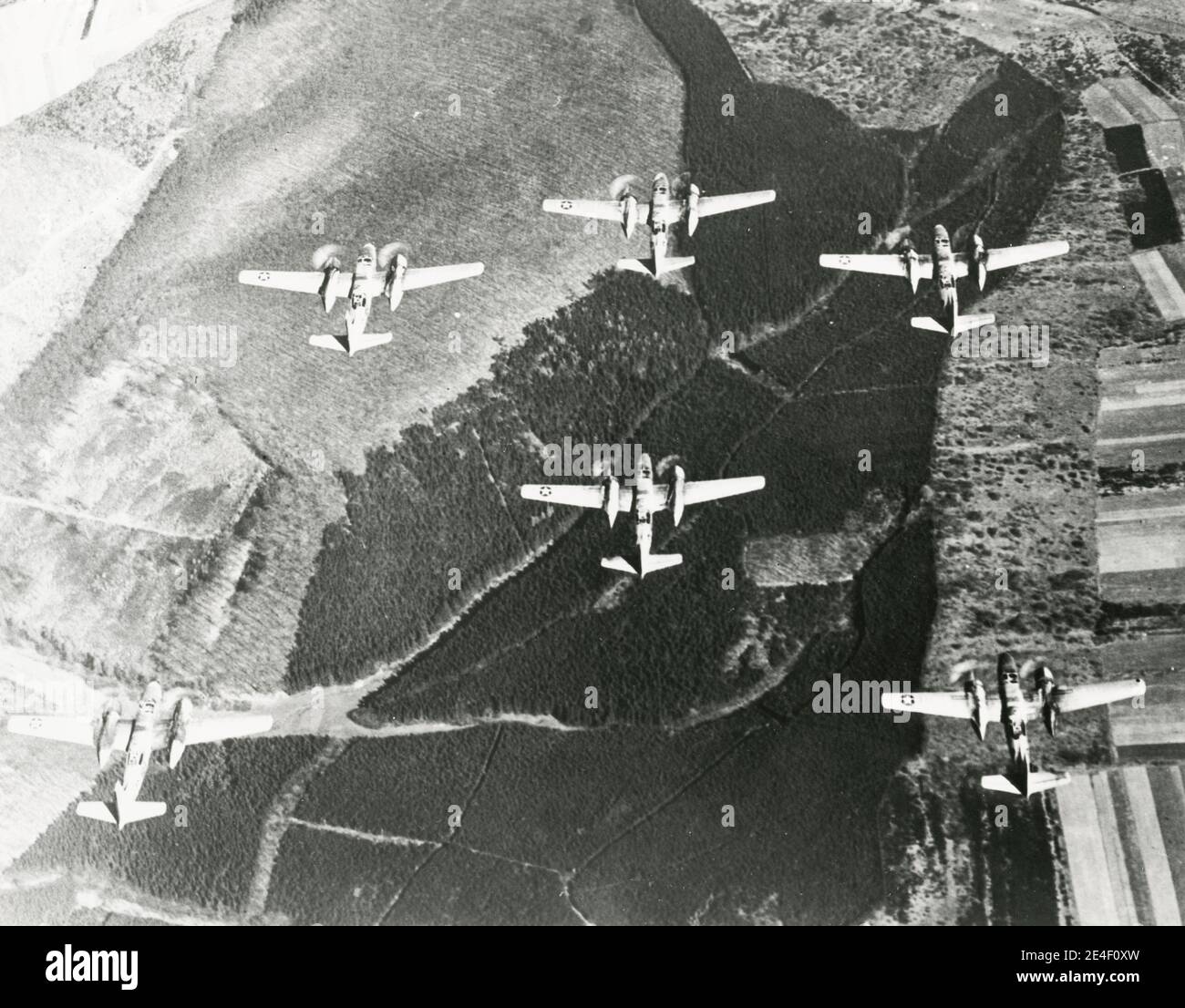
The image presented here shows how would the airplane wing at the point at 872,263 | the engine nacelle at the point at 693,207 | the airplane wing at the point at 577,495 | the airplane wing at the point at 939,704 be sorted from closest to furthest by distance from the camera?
the airplane wing at the point at 939,704, the airplane wing at the point at 577,495, the airplane wing at the point at 872,263, the engine nacelle at the point at 693,207

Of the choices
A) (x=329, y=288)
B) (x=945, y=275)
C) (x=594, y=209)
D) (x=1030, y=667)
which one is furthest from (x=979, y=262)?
(x=329, y=288)

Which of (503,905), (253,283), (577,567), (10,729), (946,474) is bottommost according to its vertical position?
(503,905)

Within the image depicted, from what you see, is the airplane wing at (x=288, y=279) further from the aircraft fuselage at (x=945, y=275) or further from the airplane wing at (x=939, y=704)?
the airplane wing at (x=939, y=704)

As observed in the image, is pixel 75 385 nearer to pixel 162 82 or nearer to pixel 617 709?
pixel 162 82

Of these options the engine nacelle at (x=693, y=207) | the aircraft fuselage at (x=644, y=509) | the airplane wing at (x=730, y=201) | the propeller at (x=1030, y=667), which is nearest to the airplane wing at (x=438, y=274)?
the engine nacelle at (x=693, y=207)

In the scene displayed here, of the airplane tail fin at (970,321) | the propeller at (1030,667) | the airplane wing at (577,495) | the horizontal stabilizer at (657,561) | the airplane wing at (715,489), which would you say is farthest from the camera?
the airplane tail fin at (970,321)

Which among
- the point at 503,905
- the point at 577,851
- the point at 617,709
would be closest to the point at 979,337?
the point at 617,709

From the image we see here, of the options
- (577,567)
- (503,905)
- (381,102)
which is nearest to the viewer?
(503,905)

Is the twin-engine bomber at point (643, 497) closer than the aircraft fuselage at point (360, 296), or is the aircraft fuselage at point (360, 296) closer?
the twin-engine bomber at point (643, 497)
